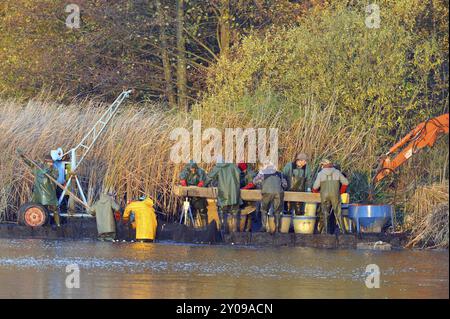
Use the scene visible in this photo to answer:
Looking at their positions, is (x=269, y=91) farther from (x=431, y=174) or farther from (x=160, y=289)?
(x=160, y=289)

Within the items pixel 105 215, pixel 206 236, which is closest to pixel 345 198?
pixel 206 236

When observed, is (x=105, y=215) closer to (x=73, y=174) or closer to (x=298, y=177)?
(x=73, y=174)

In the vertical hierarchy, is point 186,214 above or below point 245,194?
below

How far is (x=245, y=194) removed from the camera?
26.8 meters

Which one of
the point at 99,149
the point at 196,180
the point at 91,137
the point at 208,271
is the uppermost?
the point at 91,137

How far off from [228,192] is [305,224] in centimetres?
166

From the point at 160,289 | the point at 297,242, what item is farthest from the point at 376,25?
the point at 160,289

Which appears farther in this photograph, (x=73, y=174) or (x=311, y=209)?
(x=73, y=174)

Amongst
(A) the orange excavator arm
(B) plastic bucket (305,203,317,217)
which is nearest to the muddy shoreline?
(B) plastic bucket (305,203,317,217)

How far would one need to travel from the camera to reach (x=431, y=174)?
1073 inches

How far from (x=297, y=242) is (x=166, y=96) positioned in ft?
49.0

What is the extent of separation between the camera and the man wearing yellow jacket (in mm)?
26172

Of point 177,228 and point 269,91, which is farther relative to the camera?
point 269,91

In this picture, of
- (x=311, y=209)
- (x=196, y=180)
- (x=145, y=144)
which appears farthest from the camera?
(x=145, y=144)
